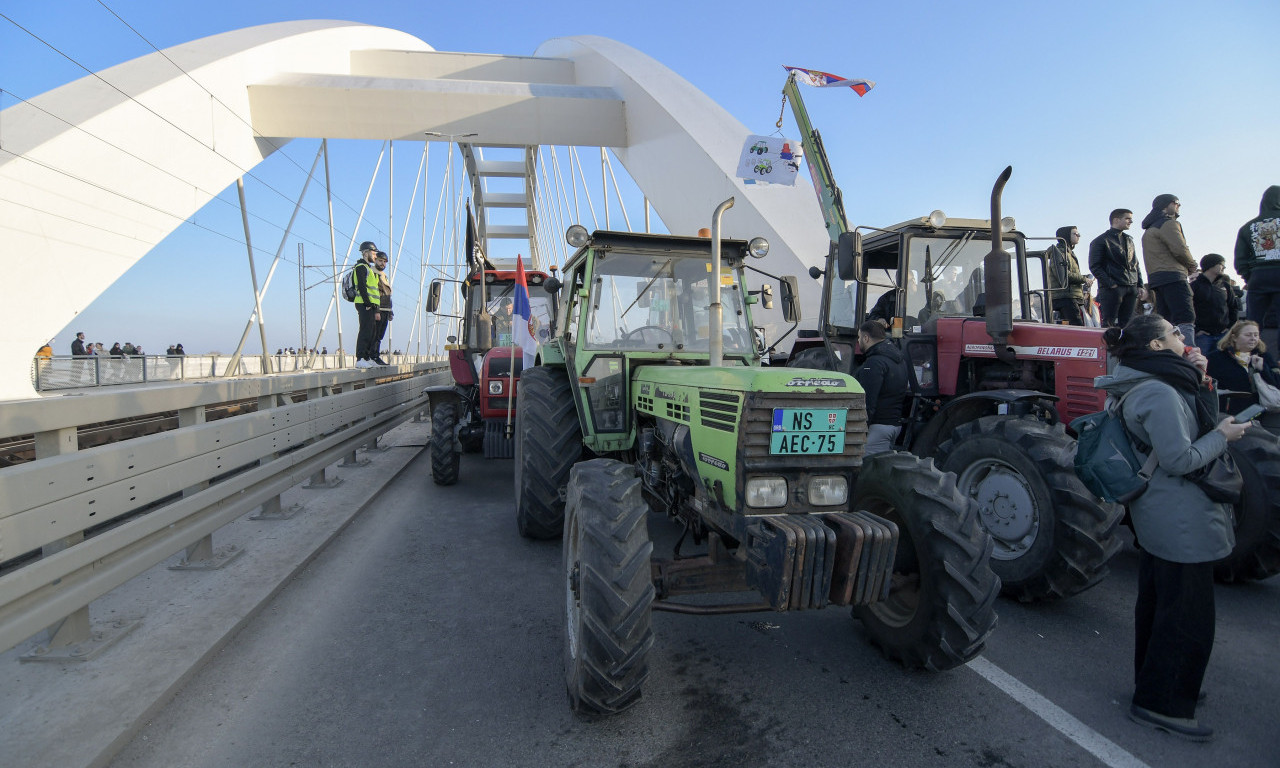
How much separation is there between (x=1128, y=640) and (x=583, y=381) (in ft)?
10.9

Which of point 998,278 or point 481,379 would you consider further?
point 481,379

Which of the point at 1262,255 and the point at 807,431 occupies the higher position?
the point at 1262,255

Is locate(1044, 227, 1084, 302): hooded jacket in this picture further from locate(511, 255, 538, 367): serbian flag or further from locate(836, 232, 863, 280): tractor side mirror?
locate(511, 255, 538, 367): serbian flag

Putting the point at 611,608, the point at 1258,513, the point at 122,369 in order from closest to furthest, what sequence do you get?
the point at 611,608 < the point at 1258,513 < the point at 122,369

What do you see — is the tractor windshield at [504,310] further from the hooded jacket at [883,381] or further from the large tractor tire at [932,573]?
the large tractor tire at [932,573]

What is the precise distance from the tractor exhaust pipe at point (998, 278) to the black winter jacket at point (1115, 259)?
3065 millimetres

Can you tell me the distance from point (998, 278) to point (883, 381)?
1028 mm

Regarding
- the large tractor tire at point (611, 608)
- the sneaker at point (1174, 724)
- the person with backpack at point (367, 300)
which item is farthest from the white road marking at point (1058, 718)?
the person with backpack at point (367, 300)

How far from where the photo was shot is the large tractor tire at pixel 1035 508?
3.50 metres

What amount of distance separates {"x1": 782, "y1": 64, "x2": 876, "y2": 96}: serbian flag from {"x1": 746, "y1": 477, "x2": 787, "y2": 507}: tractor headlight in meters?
7.10

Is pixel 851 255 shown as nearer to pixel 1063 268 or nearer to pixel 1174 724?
pixel 1063 268

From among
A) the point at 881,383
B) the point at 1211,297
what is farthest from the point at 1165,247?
the point at 881,383

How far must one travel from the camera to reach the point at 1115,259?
251 inches

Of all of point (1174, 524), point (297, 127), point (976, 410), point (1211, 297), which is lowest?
point (1174, 524)
